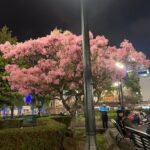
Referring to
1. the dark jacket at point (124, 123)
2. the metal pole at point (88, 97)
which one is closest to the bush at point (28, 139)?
the metal pole at point (88, 97)

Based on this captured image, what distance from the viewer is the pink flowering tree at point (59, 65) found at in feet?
54.1

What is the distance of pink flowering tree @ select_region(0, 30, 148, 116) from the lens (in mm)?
16484

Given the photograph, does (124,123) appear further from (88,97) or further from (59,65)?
(88,97)

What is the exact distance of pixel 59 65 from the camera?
16734 mm

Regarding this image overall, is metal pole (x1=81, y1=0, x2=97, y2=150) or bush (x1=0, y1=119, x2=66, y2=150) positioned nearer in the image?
metal pole (x1=81, y1=0, x2=97, y2=150)

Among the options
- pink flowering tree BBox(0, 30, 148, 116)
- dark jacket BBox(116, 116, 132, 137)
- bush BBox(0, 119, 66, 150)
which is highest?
pink flowering tree BBox(0, 30, 148, 116)

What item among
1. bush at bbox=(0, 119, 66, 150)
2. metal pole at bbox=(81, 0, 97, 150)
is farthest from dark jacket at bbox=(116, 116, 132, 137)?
metal pole at bbox=(81, 0, 97, 150)

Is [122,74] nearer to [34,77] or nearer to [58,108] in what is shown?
[34,77]

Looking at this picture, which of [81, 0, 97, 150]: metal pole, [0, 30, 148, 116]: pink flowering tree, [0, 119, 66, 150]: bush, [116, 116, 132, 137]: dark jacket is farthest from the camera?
[0, 30, 148, 116]: pink flowering tree

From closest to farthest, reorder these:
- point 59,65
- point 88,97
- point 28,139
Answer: point 88,97
point 28,139
point 59,65

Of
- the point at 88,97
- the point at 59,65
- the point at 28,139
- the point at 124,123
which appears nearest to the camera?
the point at 88,97

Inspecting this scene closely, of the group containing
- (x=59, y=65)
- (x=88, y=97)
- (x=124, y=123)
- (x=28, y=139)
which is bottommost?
(x=28, y=139)

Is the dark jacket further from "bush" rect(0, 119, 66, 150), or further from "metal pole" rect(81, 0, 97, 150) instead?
"metal pole" rect(81, 0, 97, 150)

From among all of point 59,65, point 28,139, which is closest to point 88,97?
point 28,139
